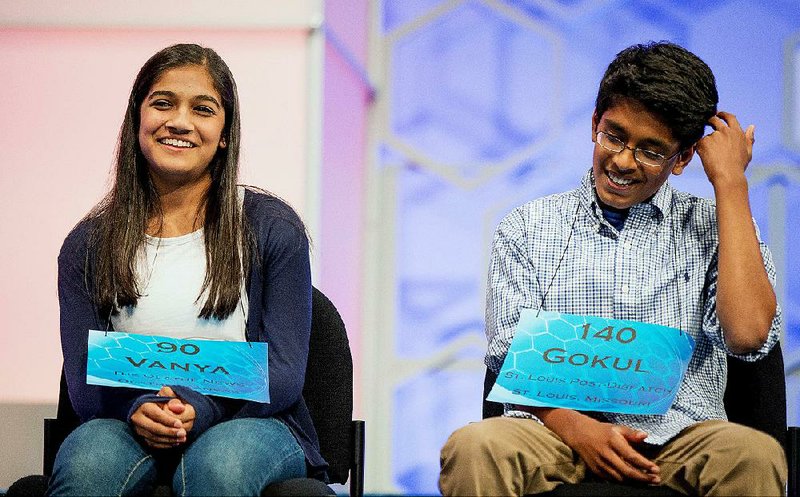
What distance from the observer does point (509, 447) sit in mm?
2066

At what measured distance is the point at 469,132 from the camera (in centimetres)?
430

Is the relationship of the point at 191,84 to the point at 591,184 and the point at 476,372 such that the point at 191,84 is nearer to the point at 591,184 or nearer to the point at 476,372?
the point at 591,184

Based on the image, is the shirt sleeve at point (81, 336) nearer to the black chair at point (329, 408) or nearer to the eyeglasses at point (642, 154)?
the black chair at point (329, 408)

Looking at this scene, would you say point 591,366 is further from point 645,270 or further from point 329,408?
point 329,408

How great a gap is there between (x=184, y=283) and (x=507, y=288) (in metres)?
0.72

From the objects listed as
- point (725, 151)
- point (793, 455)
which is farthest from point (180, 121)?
point (793, 455)

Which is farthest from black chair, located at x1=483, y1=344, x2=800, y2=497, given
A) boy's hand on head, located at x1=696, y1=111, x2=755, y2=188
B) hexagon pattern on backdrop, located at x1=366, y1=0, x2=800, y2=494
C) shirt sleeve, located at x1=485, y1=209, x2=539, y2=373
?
hexagon pattern on backdrop, located at x1=366, y1=0, x2=800, y2=494

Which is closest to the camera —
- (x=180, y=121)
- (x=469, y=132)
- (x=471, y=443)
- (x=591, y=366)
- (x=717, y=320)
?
(x=471, y=443)

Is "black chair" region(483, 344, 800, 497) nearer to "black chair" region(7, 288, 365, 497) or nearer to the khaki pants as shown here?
the khaki pants

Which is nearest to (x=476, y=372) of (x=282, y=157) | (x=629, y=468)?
(x=282, y=157)

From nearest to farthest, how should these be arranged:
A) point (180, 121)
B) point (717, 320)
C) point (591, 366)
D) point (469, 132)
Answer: point (591, 366)
point (717, 320)
point (180, 121)
point (469, 132)

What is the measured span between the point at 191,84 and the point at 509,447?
1093 mm

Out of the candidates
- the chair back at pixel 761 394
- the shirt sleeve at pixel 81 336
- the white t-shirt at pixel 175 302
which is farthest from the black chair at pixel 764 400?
the shirt sleeve at pixel 81 336

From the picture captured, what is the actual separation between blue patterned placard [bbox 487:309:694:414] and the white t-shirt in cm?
62
